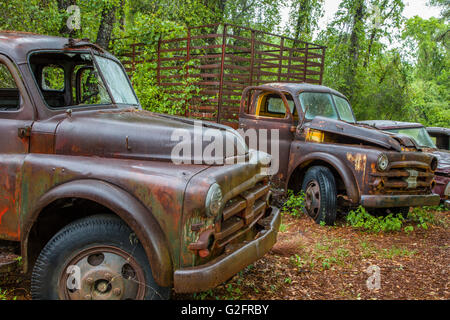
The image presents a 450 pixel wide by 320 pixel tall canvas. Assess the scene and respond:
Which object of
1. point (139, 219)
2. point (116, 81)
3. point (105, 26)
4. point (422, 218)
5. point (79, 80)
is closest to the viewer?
point (139, 219)

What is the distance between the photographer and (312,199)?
5.66m

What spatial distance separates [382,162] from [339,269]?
1713 mm

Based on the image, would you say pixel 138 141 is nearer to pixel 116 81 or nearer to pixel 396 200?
pixel 116 81

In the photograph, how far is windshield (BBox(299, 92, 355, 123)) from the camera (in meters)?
6.14

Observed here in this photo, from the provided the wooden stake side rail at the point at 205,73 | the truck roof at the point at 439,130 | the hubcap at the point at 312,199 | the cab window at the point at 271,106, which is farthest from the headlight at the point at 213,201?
the truck roof at the point at 439,130

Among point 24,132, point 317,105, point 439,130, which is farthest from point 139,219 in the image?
point 439,130

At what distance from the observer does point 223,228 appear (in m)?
2.69

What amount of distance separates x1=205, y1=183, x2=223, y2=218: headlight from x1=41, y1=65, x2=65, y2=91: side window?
2.18 m

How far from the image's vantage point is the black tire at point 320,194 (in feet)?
17.7

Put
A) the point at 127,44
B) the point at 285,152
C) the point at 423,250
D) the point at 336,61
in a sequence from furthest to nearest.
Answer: the point at 336,61
the point at 127,44
the point at 285,152
the point at 423,250

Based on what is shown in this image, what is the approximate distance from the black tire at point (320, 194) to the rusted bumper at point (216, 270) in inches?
105

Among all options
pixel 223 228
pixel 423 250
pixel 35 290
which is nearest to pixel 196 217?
pixel 223 228

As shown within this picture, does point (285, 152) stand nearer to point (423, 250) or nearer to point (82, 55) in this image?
point (423, 250)
